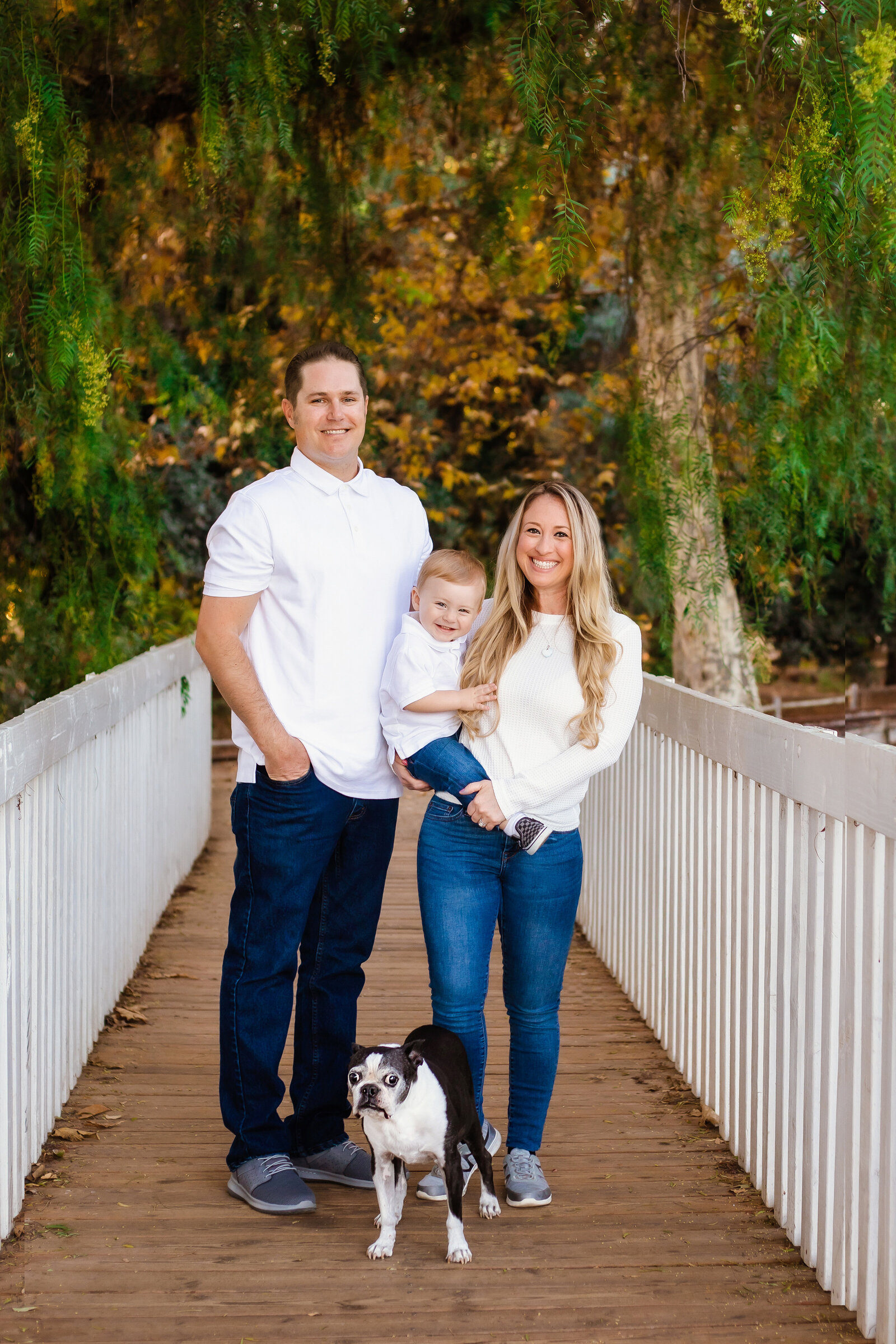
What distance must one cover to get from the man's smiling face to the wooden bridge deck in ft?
5.30

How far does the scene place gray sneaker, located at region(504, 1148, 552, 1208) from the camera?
275cm

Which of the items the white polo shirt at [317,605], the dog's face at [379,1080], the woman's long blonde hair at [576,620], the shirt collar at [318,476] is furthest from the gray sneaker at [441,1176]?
the shirt collar at [318,476]

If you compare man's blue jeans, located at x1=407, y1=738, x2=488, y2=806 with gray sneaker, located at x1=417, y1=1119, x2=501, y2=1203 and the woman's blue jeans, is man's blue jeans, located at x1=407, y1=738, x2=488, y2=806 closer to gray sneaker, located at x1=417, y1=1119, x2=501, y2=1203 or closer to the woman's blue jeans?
the woman's blue jeans

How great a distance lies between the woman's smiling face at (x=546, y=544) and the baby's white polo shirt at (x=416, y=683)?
22cm

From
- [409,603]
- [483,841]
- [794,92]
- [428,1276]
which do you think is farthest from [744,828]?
[794,92]

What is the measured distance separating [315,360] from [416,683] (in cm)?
73

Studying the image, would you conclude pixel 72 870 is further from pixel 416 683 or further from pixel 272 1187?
pixel 416 683

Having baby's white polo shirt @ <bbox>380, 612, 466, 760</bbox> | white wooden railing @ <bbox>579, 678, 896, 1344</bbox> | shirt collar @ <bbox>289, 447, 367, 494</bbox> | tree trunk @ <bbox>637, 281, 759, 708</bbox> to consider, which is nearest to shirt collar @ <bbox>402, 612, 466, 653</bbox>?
baby's white polo shirt @ <bbox>380, 612, 466, 760</bbox>

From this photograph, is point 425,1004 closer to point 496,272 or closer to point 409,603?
point 409,603

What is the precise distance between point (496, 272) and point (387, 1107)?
3.39 meters

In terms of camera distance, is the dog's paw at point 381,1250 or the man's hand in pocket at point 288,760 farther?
the man's hand in pocket at point 288,760

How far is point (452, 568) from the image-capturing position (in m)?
2.63

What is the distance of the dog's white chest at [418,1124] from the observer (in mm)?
2449

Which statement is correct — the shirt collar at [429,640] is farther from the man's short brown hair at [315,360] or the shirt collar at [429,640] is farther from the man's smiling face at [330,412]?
the man's short brown hair at [315,360]
